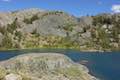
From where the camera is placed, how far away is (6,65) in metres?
65.2

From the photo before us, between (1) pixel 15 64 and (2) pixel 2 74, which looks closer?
(2) pixel 2 74

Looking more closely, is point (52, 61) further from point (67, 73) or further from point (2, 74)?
point (2, 74)

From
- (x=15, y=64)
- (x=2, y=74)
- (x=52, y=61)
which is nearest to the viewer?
(x=2, y=74)

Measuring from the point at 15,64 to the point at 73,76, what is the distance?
45.0ft

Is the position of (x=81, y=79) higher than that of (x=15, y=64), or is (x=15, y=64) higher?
(x=15, y=64)

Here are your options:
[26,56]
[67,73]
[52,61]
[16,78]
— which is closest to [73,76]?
[67,73]

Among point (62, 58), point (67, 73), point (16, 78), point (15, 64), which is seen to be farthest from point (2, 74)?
point (62, 58)

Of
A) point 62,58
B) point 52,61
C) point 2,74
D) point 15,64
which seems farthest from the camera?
point 62,58

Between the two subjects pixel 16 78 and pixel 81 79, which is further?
pixel 81 79

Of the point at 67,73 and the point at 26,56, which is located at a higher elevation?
the point at 26,56

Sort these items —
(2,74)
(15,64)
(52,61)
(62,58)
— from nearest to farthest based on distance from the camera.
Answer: (2,74) → (15,64) → (52,61) → (62,58)

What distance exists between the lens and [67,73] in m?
68.1

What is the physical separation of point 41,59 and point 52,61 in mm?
3280

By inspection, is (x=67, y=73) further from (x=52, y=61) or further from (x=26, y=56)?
(x=26, y=56)
